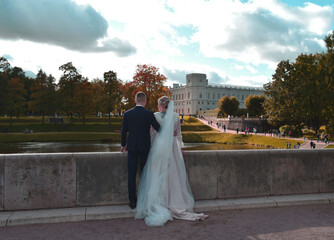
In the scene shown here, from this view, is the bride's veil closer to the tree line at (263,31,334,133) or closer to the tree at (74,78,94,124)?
the tree line at (263,31,334,133)

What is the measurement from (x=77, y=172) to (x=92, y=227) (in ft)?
3.85

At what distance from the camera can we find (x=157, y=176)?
15.3ft

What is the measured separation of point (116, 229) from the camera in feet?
13.4

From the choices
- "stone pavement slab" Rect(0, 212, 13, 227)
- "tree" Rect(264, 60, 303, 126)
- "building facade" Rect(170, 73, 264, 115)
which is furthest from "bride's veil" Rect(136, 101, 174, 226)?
"building facade" Rect(170, 73, 264, 115)

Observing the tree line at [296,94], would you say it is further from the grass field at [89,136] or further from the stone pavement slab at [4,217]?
the stone pavement slab at [4,217]

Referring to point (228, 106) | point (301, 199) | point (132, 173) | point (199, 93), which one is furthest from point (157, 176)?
point (199, 93)

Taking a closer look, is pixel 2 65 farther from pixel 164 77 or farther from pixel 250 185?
pixel 250 185

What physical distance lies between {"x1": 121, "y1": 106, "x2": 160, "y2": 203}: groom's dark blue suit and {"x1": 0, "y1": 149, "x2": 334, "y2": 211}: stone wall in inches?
14.1

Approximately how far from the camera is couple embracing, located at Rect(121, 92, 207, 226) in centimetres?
456

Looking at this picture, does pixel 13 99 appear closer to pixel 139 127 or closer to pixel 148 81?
pixel 148 81

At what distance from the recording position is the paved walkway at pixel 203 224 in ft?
12.7

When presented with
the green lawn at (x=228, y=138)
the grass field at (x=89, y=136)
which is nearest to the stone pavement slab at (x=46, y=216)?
the grass field at (x=89, y=136)

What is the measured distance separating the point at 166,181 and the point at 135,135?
97 cm

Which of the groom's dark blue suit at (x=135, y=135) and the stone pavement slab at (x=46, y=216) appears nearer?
the stone pavement slab at (x=46, y=216)
